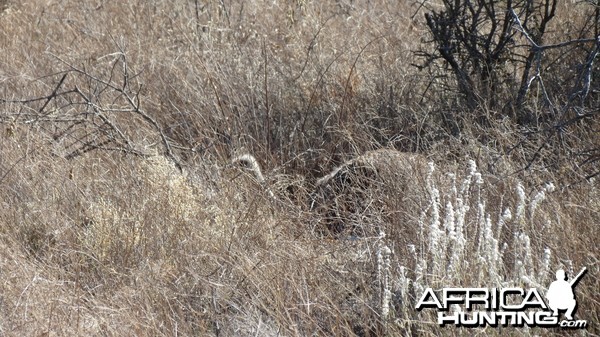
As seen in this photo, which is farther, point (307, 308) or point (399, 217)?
point (399, 217)

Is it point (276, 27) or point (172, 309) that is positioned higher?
point (276, 27)

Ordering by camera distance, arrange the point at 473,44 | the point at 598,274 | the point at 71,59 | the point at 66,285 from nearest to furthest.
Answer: the point at 598,274 < the point at 66,285 < the point at 473,44 < the point at 71,59

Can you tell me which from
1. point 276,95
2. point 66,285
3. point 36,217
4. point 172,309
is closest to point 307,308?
point 172,309

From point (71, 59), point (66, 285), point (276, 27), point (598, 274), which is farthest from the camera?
point (276, 27)

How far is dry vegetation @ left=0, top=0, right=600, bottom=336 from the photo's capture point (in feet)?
11.7

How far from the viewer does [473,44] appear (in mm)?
5984

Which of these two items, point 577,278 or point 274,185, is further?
point 274,185

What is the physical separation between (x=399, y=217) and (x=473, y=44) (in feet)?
7.30

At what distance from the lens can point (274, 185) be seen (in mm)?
5082

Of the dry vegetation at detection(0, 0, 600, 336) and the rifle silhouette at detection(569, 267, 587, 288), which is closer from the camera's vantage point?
the rifle silhouette at detection(569, 267, 587, 288)

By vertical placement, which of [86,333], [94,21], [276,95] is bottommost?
[86,333]

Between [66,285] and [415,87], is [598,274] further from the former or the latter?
[415,87]

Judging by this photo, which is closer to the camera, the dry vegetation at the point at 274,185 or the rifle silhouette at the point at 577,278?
the rifle silhouette at the point at 577,278

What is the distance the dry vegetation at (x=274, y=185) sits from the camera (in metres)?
3.58
